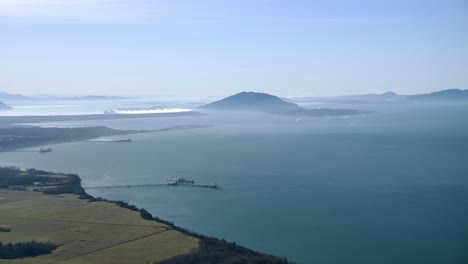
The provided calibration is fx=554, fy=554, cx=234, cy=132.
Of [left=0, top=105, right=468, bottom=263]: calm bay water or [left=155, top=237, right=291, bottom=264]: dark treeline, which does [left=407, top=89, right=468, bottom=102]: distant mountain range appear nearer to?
[left=0, top=105, right=468, bottom=263]: calm bay water

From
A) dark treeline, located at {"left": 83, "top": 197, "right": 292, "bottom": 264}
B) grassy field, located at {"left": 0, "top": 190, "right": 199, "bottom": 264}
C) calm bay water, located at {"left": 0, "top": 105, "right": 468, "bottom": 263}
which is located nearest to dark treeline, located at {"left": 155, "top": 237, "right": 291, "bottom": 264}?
dark treeline, located at {"left": 83, "top": 197, "right": 292, "bottom": 264}

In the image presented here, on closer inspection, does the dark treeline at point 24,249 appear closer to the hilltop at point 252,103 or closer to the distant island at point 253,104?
the distant island at point 253,104

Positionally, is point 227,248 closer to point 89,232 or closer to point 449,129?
point 89,232

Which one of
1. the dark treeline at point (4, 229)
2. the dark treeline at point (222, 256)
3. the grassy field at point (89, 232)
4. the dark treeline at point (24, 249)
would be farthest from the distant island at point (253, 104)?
the dark treeline at point (24, 249)

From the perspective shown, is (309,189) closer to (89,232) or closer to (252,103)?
(89,232)

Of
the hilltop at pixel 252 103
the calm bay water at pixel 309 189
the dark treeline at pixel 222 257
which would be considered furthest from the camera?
the hilltop at pixel 252 103
